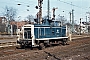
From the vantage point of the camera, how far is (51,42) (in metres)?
27.2

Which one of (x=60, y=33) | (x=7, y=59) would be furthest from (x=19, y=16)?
(x=7, y=59)

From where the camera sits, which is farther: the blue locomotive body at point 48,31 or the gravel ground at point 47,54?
the blue locomotive body at point 48,31

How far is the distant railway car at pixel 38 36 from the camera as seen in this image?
80.4 feet

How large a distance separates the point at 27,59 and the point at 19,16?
81082 mm

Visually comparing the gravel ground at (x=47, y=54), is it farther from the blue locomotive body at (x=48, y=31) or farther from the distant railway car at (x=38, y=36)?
the blue locomotive body at (x=48, y=31)

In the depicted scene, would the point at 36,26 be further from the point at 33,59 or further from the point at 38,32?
the point at 33,59

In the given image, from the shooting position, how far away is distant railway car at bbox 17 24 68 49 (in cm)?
2450

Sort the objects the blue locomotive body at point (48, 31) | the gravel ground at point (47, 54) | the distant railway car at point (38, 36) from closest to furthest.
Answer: the gravel ground at point (47, 54), the distant railway car at point (38, 36), the blue locomotive body at point (48, 31)

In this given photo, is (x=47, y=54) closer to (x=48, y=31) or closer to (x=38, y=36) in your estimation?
(x=38, y=36)

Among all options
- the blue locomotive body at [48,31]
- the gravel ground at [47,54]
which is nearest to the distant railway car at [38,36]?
the blue locomotive body at [48,31]

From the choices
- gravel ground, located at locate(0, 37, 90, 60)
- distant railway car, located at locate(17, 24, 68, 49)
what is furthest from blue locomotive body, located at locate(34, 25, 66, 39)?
gravel ground, located at locate(0, 37, 90, 60)

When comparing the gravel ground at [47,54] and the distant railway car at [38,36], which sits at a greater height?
the distant railway car at [38,36]

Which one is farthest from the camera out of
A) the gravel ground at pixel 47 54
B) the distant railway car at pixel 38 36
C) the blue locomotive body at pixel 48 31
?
the blue locomotive body at pixel 48 31

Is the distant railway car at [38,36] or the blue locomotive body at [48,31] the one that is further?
the blue locomotive body at [48,31]
